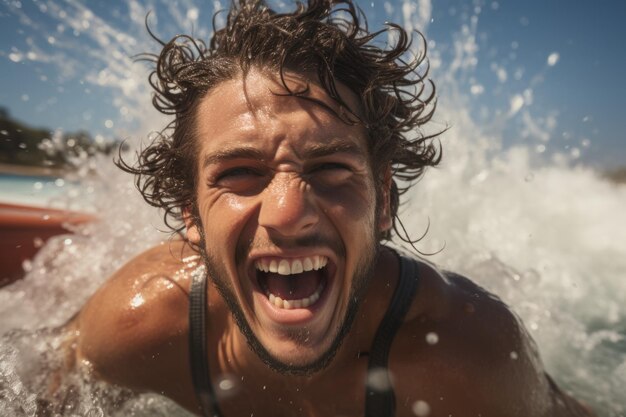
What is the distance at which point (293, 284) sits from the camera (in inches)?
70.9

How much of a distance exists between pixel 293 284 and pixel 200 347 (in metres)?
0.56

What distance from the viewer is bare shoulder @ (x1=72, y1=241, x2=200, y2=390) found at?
213 cm

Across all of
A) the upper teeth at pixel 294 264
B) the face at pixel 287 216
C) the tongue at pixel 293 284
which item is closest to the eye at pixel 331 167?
the face at pixel 287 216

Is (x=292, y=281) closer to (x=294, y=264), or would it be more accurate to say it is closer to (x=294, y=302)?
(x=294, y=302)

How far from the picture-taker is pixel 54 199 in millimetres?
4453

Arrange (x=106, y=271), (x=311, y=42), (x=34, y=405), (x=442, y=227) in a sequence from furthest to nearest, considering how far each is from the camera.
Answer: (x=442, y=227) → (x=106, y=271) → (x=34, y=405) → (x=311, y=42)

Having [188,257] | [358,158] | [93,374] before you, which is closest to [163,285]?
[188,257]

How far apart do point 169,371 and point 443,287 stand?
1222mm

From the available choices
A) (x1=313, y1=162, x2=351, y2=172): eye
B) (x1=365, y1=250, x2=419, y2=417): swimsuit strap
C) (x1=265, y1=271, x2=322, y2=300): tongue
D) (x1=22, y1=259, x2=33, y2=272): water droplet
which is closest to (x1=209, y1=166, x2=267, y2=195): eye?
(x1=313, y1=162, x2=351, y2=172): eye

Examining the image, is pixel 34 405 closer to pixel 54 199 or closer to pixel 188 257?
pixel 188 257

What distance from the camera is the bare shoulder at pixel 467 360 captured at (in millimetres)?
1743

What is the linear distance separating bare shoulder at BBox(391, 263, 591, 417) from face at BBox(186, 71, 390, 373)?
302 millimetres

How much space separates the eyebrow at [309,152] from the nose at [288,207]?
94 millimetres

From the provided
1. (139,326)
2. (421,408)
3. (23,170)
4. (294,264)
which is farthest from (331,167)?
(23,170)
